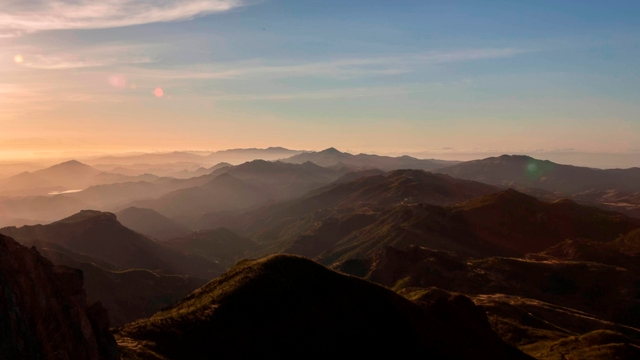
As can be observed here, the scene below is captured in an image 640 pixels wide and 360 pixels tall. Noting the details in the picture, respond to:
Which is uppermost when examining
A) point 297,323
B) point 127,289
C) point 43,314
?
point 43,314

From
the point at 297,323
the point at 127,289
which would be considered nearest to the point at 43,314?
the point at 297,323

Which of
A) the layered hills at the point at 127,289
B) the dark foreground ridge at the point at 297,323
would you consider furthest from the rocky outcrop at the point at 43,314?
the layered hills at the point at 127,289

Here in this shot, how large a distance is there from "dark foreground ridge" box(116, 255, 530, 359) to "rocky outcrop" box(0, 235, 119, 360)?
6.81 m

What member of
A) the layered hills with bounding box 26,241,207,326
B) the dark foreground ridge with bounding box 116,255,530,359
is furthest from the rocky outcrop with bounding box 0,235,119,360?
the layered hills with bounding box 26,241,207,326

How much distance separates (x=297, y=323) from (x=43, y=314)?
27.5 m

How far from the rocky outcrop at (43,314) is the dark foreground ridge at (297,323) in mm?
6806

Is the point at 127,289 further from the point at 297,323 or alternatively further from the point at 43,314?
the point at 43,314

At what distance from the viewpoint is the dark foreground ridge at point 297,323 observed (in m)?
42.2

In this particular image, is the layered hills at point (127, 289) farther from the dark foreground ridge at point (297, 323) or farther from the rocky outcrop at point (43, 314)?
the rocky outcrop at point (43, 314)

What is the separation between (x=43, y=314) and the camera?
1101 inches

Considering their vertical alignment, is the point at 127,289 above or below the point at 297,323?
below

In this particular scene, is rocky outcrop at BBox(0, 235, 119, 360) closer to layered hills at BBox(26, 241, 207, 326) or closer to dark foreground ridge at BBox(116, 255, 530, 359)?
dark foreground ridge at BBox(116, 255, 530, 359)

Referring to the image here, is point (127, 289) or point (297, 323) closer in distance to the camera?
point (297, 323)

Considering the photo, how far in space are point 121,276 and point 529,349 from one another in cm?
13833
